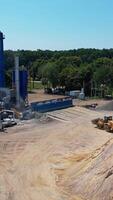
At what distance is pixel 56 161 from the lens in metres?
39.7

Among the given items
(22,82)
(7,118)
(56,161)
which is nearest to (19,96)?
(22,82)

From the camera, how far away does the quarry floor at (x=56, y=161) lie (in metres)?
29.8

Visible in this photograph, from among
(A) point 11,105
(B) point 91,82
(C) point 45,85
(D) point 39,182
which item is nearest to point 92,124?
(A) point 11,105

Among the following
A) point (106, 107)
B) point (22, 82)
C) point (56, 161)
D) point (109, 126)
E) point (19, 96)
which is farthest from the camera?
point (106, 107)

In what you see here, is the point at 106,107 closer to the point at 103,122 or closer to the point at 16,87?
the point at 16,87

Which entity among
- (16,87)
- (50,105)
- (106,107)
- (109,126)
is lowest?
(109,126)

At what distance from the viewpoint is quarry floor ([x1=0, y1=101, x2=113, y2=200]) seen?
29.8 metres

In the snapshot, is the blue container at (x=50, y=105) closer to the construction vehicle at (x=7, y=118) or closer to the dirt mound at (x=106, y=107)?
the dirt mound at (x=106, y=107)

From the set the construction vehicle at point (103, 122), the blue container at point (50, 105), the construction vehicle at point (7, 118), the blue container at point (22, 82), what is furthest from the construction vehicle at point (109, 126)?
the blue container at point (22, 82)

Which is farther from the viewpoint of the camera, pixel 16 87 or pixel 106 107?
pixel 106 107

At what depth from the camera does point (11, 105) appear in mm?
68688

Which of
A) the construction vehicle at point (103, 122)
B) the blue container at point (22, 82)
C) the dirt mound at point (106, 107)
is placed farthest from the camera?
the dirt mound at point (106, 107)

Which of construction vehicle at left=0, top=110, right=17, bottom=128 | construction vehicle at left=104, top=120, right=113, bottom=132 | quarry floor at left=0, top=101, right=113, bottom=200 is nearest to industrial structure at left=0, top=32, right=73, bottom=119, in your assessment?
construction vehicle at left=0, top=110, right=17, bottom=128

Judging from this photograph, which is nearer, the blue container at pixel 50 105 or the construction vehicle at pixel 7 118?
the construction vehicle at pixel 7 118
